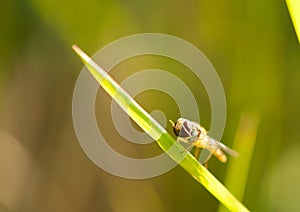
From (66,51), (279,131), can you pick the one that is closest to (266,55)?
(279,131)

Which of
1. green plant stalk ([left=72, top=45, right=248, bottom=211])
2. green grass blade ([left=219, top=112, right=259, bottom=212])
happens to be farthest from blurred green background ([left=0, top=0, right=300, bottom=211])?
green plant stalk ([left=72, top=45, right=248, bottom=211])

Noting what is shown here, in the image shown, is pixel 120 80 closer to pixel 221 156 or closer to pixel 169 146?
pixel 221 156

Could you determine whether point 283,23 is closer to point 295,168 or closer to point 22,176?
point 295,168

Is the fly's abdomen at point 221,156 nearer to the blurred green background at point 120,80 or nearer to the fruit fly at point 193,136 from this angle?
the fruit fly at point 193,136

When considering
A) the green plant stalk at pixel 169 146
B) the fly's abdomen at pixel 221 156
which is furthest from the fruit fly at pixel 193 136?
the green plant stalk at pixel 169 146

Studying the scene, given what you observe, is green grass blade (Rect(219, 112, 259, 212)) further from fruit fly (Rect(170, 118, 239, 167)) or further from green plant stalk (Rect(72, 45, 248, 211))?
green plant stalk (Rect(72, 45, 248, 211))
